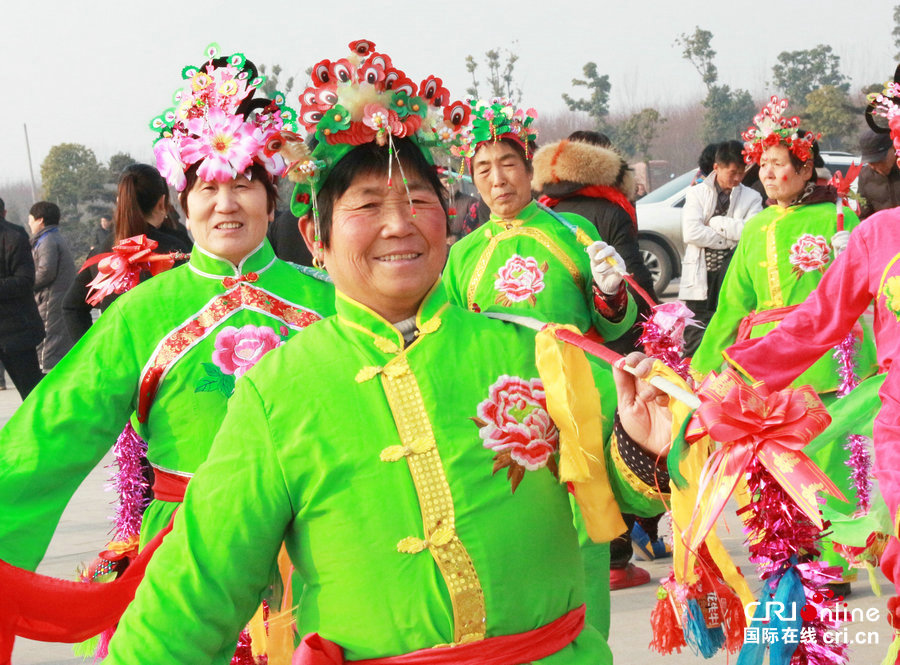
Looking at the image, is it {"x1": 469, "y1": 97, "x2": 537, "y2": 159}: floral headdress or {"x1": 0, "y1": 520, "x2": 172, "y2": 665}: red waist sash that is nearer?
{"x1": 0, "y1": 520, "x2": 172, "y2": 665}: red waist sash

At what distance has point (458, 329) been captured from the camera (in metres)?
2.19

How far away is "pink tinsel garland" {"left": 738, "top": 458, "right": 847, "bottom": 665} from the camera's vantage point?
7.95ft

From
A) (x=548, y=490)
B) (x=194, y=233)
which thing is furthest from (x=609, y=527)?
(x=194, y=233)

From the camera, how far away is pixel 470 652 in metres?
2.00

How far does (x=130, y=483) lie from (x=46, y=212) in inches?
251

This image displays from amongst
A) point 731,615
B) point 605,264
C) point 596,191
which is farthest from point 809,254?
point 731,615

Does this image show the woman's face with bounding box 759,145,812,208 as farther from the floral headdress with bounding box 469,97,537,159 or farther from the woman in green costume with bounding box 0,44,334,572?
the woman in green costume with bounding box 0,44,334,572

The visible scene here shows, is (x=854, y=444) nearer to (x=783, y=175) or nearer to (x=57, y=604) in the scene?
(x=783, y=175)

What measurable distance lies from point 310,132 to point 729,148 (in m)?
6.26

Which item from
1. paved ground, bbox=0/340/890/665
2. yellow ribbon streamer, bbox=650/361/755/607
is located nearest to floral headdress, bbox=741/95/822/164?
paved ground, bbox=0/340/890/665

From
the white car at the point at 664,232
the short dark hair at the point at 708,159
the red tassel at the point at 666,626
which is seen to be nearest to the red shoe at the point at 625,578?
the red tassel at the point at 666,626

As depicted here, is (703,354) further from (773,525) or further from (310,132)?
(310,132)

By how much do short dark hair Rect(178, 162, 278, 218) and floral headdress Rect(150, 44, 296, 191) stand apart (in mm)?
14

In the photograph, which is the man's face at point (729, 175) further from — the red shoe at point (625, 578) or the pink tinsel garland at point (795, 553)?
the pink tinsel garland at point (795, 553)
